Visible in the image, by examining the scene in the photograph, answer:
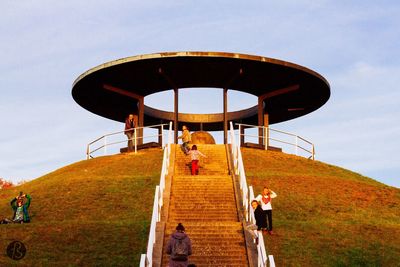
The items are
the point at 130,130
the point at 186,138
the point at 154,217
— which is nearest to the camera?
the point at 154,217

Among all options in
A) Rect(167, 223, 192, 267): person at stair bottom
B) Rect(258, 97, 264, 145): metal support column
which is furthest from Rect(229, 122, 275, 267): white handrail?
Rect(258, 97, 264, 145): metal support column

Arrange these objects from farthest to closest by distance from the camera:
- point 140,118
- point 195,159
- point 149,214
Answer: point 140,118 < point 195,159 < point 149,214

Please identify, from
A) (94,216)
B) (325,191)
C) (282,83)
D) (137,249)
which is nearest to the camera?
(137,249)

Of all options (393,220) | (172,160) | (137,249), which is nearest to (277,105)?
(172,160)

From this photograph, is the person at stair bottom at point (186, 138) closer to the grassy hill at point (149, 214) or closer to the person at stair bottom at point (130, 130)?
the grassy hill at point (149, 214)

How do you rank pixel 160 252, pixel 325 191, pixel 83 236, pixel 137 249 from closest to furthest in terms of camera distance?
pixel 160 252 → pixel 137 249 → pixel 83 236 → pixel 325 191

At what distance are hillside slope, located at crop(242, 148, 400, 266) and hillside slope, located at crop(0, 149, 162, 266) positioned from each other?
473 centimetres

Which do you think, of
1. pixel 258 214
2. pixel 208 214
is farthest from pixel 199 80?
pixel 258 214

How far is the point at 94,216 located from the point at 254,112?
2414 centimetres

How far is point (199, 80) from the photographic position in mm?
38844

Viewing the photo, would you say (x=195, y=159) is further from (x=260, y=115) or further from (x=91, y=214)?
(x=260, y=115)

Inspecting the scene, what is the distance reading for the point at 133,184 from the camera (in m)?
27.8

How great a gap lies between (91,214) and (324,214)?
8983mm

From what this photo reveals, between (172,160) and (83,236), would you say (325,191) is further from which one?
(83,236)
